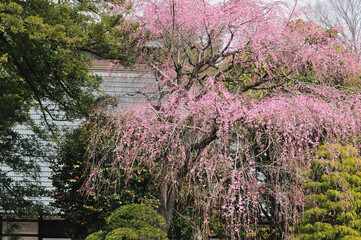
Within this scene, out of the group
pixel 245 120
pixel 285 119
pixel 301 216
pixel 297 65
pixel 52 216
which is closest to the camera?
pixel 285 119

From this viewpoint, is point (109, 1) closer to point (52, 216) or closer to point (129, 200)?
point (129, 200)

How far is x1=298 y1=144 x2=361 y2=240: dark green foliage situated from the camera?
4445mm

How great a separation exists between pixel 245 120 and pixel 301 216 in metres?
1.72

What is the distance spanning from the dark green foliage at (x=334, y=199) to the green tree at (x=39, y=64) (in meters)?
3.73

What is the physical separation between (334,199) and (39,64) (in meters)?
5.16

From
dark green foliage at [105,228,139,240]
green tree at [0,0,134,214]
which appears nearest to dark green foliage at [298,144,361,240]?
dark green foliage at [105,228,139,240]

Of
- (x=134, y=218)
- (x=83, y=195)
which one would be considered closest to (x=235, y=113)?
Answer: (x=134, y=218)

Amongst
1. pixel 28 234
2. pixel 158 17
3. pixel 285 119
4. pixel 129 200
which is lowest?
pixel 28 234

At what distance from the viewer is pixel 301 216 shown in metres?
5.00

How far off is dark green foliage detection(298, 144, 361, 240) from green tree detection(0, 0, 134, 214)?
3.73 metres

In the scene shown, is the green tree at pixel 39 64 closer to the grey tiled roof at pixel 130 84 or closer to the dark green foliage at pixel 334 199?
the grey tiled roof at pixel 130 84

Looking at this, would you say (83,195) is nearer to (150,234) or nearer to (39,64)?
(150,234)

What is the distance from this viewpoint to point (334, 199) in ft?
15.1

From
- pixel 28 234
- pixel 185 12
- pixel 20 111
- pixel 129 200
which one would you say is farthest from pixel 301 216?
pixel 28 234
